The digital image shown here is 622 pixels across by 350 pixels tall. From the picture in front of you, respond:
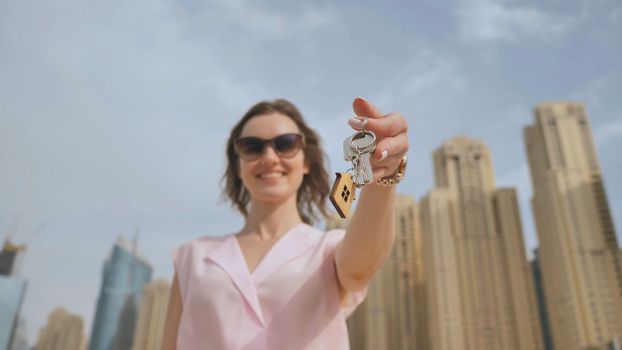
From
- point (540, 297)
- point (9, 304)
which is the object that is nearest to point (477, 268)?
point (540, 297)

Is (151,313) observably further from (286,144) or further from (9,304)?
(286,144)

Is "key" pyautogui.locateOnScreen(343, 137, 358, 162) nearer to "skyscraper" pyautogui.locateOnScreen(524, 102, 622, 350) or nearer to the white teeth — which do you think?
the white teeth

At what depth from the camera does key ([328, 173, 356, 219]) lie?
1.10 m

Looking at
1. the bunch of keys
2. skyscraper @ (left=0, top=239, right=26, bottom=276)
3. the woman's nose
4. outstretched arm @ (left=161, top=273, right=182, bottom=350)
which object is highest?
skyscraper @ (left=0, top=239, right=26, bottom=276)

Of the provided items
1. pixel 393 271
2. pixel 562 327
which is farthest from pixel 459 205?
pixel 562 327

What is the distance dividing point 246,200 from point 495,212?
65.4 metres

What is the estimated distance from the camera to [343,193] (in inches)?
45.3

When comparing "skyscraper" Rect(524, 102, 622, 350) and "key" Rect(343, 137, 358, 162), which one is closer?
"key" Rect(343, 137, 358, 162)

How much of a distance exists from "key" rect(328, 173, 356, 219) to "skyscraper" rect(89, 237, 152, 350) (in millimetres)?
137581

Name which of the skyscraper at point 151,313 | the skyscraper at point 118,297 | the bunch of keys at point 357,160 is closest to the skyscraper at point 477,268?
the skyscraper at point 151,313

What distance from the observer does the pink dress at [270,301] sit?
1729mm

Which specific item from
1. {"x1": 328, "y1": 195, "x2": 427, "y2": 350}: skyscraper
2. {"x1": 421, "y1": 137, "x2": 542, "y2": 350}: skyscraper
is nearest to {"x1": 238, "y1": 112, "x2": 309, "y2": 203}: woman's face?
{"x1": 328, "y1": 195, "x2": 427, "y2": 350}: skyscraper

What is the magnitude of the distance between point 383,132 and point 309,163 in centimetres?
115

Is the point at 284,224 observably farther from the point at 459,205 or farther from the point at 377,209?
the point at 459,205
